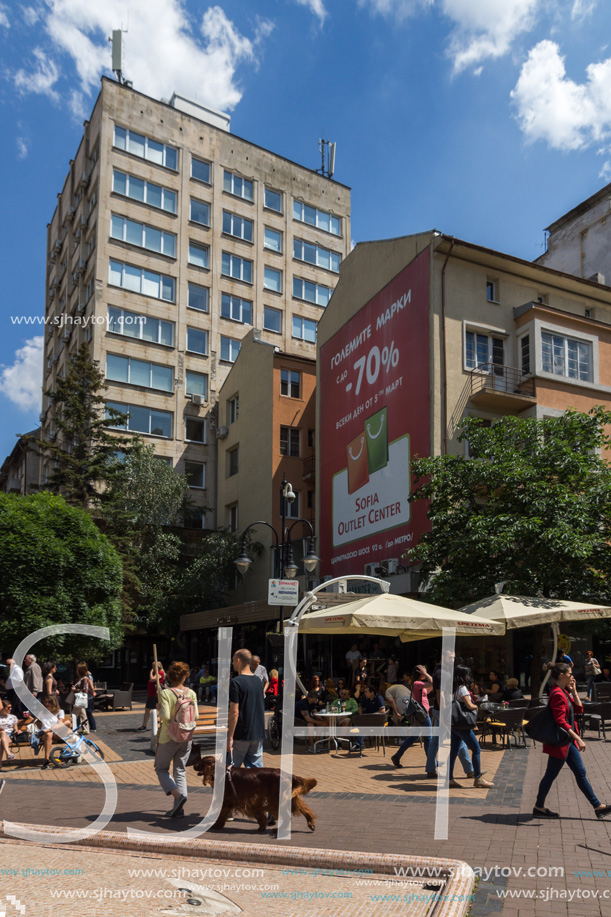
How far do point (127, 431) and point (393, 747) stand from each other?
2751cm

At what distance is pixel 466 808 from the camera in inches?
352

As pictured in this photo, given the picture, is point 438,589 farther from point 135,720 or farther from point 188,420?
point 188,420

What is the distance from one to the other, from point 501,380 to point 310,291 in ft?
84.3

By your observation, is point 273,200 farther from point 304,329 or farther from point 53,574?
point 53,574

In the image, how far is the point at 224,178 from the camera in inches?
1858

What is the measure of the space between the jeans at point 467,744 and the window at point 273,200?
4301cm

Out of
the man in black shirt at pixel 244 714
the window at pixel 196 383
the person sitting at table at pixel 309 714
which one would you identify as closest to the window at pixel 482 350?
the person sitting at table at pixel 309 714

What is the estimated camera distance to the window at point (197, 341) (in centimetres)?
4362

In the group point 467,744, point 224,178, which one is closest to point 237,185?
point 224,178

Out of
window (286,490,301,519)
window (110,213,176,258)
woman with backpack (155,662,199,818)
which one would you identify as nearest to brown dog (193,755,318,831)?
woman with backpack (155,662,199,818)

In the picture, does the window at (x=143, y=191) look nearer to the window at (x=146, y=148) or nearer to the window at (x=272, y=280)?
the window at (x=146, y=148)

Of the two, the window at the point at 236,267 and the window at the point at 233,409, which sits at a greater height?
the window at the point at 236,267

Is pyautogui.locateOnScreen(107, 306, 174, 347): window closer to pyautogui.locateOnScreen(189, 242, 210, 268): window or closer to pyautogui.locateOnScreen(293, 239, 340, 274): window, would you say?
pyautogui.locateOnScreen(189, 242, 210, 268): window

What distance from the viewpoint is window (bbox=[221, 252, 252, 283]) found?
46009 mm
